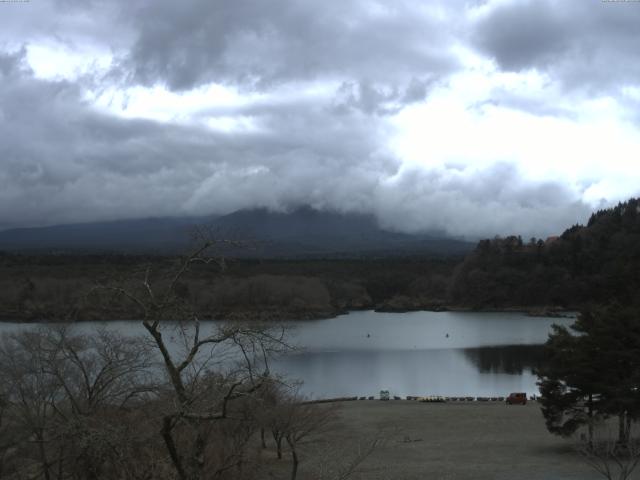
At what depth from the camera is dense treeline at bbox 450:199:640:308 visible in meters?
112

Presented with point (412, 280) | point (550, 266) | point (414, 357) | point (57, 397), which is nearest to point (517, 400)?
point (414, 357)

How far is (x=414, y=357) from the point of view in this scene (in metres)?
59.4

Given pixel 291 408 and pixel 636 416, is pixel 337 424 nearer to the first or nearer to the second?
pixel 291 408

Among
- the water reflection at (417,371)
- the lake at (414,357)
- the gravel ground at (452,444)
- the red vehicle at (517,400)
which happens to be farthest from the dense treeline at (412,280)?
the gravel ground at (452,444)

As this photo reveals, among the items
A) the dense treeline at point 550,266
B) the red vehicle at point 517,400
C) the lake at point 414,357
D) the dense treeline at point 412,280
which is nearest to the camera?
the red vehicle at point 517,400

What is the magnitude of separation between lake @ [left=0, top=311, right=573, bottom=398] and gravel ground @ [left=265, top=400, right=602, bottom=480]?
440 centimetres

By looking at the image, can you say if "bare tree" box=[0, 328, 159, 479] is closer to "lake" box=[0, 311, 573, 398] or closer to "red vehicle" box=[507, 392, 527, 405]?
"lake" box=[0, 311, 573, 398]

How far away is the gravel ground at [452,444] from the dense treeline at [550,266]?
252 feet

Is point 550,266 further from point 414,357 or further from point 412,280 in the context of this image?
point 414,357

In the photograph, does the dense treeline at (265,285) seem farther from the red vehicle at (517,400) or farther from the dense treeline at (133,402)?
the dense treeline at (133,402)

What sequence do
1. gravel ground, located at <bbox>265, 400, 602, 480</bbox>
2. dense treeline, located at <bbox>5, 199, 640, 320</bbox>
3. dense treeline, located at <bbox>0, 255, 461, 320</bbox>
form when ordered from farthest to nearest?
dense treeline, located at <bbox>5, 199, 640, 320</bbox>
dense treeline, located at <bbox>0, 255, 461, 320</bbox>
gravel ground, located at <bbox>265, 400, 602, 480</bbox>

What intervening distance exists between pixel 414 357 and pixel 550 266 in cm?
6442

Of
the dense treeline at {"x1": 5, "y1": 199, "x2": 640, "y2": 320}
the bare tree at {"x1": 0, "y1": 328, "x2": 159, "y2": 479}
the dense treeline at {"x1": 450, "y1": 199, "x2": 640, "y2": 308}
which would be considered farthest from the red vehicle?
the dense treeline at {"x1": 450, "y1": 199, "x2": 640, "y2": 308}

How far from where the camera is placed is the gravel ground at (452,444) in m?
20.3
